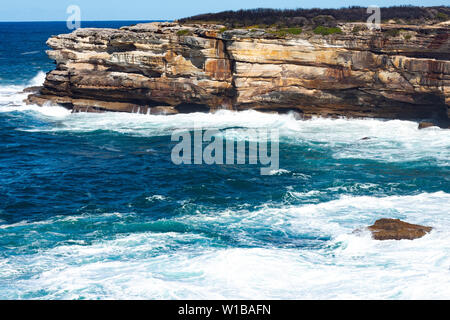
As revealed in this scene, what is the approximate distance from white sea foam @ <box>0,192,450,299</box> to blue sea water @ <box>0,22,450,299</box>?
0.07 meters

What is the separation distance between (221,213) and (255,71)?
19095mm

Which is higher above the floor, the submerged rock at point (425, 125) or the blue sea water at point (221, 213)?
the submerged rock at point (425, 125)

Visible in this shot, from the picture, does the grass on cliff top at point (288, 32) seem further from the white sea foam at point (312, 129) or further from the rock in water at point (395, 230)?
the rock in water at point (395, 230)

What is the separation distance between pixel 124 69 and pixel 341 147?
1979 cm

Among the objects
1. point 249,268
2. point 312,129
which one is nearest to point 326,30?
point 312,129

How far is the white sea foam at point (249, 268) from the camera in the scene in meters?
17.7

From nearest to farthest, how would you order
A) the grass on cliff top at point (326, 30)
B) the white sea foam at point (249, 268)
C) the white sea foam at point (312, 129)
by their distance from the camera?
1. the white sea foam at point (249, 268)
2. the white sea foam at point (312, 129)
3. the grass on cliff top at point (326, 30)

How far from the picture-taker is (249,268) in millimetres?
19297

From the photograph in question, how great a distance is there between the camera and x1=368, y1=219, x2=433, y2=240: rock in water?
71.5ft

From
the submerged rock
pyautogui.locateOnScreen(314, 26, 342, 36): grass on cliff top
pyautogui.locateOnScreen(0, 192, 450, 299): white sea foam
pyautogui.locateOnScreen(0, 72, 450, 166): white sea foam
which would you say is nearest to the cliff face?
pyautogui.locateOnScreen(314, 26, 342, 36): grass on cliff top

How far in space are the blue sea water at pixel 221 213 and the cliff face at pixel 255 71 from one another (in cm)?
213

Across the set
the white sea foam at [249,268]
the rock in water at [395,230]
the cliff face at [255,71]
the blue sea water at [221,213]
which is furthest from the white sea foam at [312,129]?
the white sea foam at [249,268]

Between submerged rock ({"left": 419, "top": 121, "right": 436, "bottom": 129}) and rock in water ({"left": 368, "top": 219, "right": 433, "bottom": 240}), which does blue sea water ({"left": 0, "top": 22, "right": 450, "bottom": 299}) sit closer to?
rock in water ({"left": 368, "top": 219, "right": 433, "bottom": 240})
